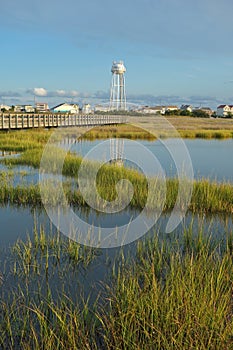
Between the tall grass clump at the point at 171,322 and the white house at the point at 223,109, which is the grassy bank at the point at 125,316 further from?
the white house at the point at 223,109

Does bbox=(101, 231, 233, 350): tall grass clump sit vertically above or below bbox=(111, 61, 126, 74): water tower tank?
below

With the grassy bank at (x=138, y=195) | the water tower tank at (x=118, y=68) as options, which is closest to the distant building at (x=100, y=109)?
the water tower tank at (x=118, y=68)

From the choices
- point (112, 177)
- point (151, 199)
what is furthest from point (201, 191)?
point (112, 177)

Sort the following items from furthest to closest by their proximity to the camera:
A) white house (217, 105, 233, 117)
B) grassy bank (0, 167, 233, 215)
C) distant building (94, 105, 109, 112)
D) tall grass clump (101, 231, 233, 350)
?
1. white house (217, 105, 233, 117)
2. distant building (94, 105, 109, 112)
3. grassy bank (0, 167, 233, 215)
4. tall grass clump (101, 231, 233, 350)

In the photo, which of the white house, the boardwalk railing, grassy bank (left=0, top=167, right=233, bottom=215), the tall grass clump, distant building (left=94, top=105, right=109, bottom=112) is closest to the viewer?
the tall grass clump

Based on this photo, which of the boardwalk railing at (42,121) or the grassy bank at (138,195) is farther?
the boardwalk railing at (42,121)

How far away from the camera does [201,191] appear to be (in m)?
9.34

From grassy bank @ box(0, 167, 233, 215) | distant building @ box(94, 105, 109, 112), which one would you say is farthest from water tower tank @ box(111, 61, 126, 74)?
grassy bank @ box(0, 167, 233, 215)

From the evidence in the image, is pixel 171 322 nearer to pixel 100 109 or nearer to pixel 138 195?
pixel 138 195

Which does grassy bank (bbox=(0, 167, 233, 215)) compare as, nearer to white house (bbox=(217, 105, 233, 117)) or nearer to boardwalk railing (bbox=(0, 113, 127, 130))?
boardwalk railing (bbox=(0, 113, 127, 130))

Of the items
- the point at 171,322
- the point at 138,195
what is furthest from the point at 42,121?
the point at 171,322

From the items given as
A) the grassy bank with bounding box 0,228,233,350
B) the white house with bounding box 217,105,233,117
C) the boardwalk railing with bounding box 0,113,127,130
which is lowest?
the grassy bank with bounding box 0,228,233,350

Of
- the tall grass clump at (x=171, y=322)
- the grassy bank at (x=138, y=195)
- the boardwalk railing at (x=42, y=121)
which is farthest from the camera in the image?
the boardwalk railing at (x=42, y=121)

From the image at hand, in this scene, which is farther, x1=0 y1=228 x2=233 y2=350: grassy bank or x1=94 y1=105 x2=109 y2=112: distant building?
x1=94 y1=105 x2=109 y2=112: distant building
